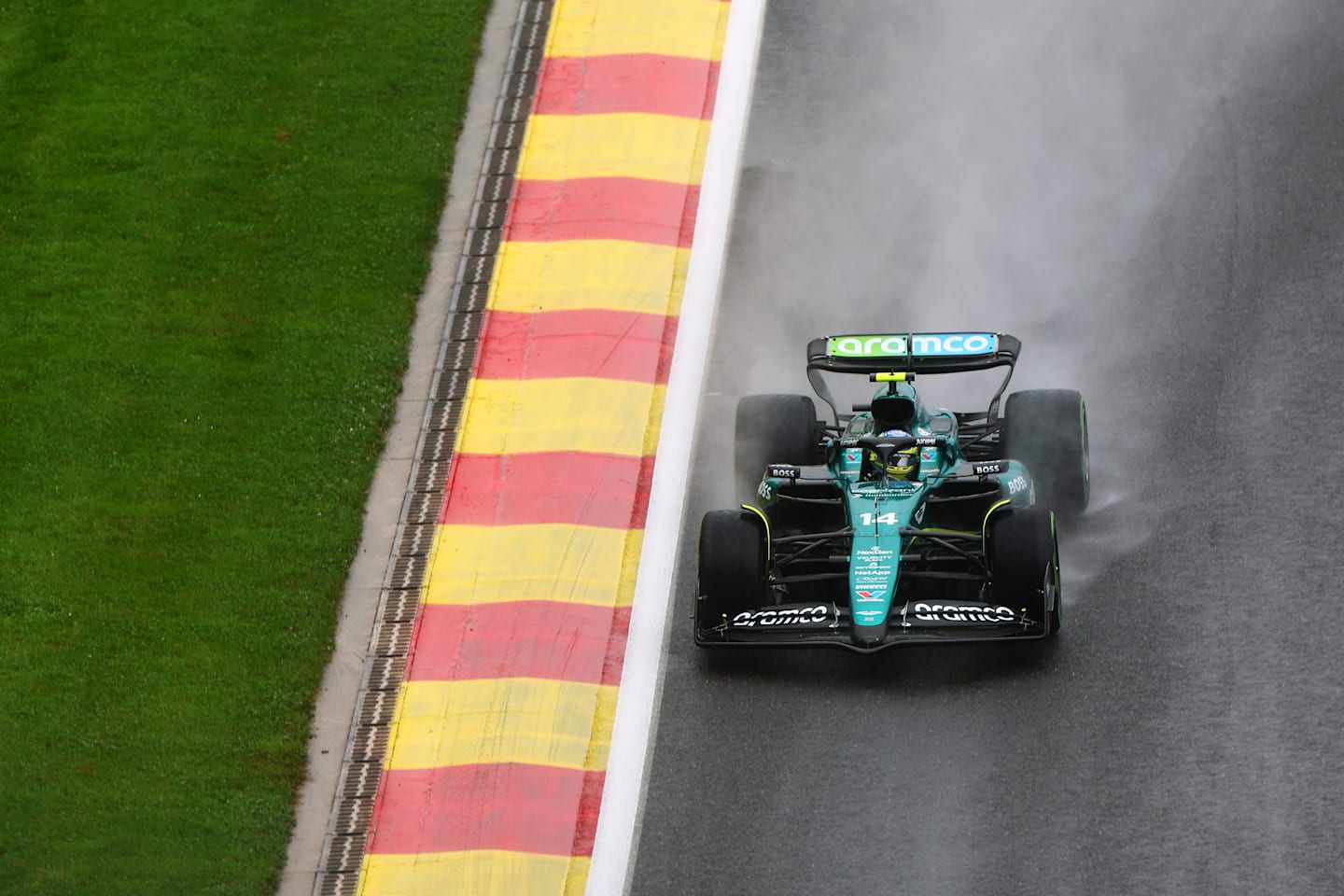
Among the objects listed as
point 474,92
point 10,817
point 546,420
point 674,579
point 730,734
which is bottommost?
point 10,817

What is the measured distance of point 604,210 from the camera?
1925cm

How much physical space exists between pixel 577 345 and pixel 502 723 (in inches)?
168

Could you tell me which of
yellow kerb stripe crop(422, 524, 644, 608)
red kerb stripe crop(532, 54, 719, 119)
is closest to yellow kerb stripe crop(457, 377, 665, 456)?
yellow kerb stripe crop(422, 524, 644, 608)

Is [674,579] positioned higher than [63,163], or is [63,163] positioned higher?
[63,163]

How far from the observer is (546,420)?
1730 centimetres

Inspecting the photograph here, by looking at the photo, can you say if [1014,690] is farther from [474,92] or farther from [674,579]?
[474,92]

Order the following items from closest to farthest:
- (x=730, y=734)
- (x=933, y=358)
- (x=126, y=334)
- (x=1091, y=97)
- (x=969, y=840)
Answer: (x=969, y=840), (x=730, y=734), (x=933, y=358), (x=126, y=334), (x=1091, y=97)

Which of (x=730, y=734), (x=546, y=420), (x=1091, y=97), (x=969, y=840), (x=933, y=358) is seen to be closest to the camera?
(x=969, y=840)

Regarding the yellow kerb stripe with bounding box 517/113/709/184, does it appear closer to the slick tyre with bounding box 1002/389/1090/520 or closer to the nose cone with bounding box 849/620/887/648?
the slick tyre with bounding box 1002/389/1090/520

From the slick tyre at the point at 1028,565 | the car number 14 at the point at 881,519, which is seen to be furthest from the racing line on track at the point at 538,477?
the slick tyre at the point at 1028,565

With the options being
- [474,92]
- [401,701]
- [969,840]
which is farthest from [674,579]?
[474,92]

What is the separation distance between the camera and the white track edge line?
551 inches

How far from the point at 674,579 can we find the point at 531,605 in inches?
43.8

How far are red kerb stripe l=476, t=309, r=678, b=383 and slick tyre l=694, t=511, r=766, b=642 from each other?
11.1 feet
